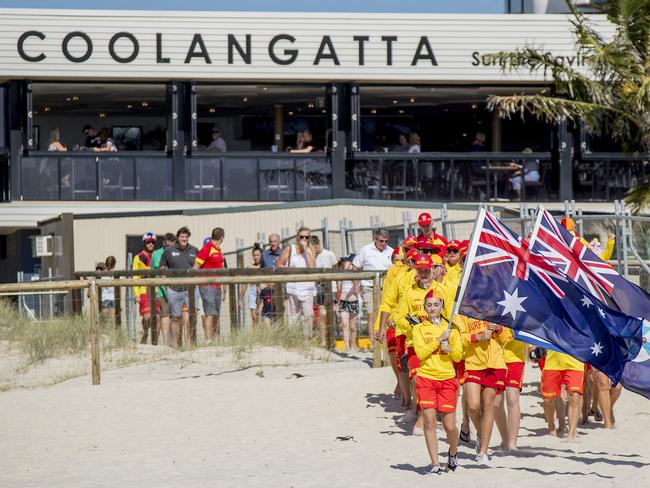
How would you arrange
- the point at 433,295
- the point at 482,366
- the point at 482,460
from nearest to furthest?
the point at 433,295 < the point at 482,460 < the point at 482,366

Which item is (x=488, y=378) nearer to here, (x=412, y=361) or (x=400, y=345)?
(x=412, y=361)

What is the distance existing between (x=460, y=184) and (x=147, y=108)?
8.58 metres

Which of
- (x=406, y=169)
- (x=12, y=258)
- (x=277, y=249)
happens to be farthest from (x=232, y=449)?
(x=12, y=258)

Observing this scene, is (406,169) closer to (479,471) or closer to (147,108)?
(147,108)

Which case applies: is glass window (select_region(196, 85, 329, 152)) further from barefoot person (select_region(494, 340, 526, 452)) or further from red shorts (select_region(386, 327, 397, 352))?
barefoot person (select_region(494, 340, 526, 452))

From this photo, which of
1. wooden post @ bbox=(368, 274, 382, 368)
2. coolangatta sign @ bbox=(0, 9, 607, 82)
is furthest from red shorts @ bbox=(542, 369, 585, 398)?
coolangatta sign @ bbox=(0, 9, 607, 82)

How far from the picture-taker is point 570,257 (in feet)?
35.9

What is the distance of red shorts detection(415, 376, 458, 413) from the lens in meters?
10.5

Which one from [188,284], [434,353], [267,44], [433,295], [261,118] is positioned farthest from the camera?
[261,118]

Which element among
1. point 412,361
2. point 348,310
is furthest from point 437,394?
point 348,310

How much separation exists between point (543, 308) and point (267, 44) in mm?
20538

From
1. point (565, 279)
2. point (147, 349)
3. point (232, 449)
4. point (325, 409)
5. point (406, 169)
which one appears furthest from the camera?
point (406, 169)

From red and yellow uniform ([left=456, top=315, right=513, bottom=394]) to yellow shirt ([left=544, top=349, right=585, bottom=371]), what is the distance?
1.15 metres

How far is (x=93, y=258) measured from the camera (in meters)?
26.9
